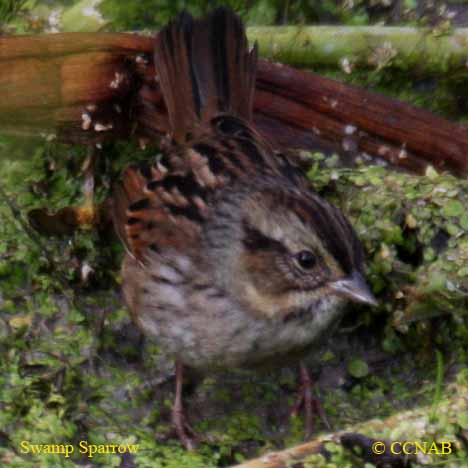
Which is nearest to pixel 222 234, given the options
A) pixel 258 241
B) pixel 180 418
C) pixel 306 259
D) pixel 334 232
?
pixel 258 241

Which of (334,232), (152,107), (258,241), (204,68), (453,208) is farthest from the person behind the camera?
(152,107)

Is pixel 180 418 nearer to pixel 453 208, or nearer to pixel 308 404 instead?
pixel 308 404

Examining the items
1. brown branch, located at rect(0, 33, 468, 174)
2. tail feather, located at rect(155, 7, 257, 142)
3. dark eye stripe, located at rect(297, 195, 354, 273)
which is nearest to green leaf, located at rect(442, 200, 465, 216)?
brown branch, located at rect(0, 33, 468, 174)

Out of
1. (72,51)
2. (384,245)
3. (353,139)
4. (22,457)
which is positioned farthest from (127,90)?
(22,457)

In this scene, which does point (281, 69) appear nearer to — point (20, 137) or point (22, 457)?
point (20, 137)

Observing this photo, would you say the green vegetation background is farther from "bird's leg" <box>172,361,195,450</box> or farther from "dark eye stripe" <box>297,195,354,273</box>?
"dark eye stripe" <box>297,195,354,273</box>
